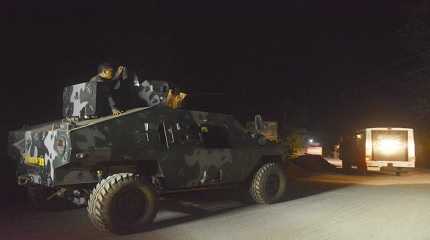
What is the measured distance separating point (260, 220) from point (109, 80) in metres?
3.63

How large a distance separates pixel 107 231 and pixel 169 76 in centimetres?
1001

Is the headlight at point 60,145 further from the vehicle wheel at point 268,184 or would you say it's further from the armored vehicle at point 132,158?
the vehicle wheel at point 268,184

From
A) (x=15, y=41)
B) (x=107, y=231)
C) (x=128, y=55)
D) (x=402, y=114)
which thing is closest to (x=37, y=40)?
(x=15, y=41)

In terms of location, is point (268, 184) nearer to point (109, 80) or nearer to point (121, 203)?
point (121, 203)

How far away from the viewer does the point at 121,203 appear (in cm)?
655

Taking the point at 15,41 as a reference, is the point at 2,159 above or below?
below

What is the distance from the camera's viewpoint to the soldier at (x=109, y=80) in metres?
7.66

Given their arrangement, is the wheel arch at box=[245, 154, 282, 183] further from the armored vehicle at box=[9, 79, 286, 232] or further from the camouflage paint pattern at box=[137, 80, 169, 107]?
the camouflage paint pattern at box=[137, 80, 169, 107]

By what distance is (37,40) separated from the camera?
38.0 ft

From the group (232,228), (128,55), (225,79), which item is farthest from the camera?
(225,79)

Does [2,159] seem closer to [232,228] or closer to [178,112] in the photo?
[178,112]

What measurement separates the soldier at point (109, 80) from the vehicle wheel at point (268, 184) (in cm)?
337

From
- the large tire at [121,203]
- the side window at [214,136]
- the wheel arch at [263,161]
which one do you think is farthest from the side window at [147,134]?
the wheel arch at [263,161]

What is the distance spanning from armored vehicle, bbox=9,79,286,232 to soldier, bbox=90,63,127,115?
0.73 ft
